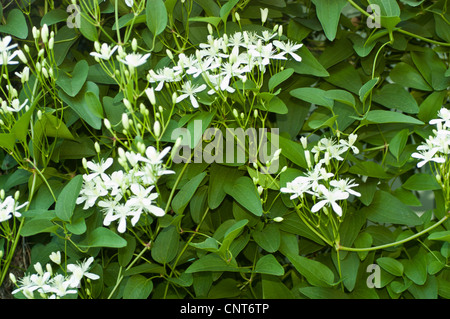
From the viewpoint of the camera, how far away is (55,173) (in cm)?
90

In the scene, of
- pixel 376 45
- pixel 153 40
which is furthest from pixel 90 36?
pixel 376 45

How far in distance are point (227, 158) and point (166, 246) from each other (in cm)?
18

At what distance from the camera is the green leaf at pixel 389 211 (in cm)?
84

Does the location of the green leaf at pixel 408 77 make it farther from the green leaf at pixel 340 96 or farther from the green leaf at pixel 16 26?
the green leaf at pixel 16 26

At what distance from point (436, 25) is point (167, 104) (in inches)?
20.0

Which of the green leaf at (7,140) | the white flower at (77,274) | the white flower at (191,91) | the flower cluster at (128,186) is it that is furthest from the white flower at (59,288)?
the white flower at (191,91)

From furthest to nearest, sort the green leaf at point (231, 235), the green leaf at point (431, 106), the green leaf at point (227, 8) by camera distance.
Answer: the green leaf at point (431, 106) → the green leaf at point (227, 8) → the green leaf at point (231, 235)

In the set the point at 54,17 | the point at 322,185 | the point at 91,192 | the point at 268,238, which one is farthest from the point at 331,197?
the point at 54,17

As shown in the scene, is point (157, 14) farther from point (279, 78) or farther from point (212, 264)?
point (212, 264)

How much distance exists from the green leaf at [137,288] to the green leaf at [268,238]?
0.19 m

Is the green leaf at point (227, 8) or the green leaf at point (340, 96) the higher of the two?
the green leaf at point (227, 8)

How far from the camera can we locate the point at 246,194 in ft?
2.66

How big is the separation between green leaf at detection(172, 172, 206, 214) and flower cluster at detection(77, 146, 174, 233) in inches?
2.1
